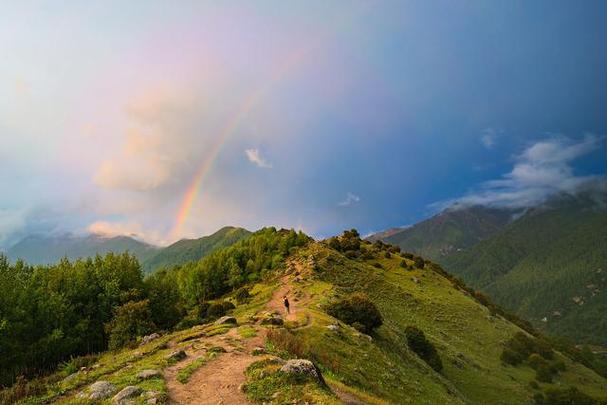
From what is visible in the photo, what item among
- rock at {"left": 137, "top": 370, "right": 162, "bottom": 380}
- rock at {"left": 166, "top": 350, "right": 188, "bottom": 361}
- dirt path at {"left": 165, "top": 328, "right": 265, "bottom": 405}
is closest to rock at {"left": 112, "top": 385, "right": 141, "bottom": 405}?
dirt path at {"left": 165, "top": 328, "right": 265, "bottom": 405}

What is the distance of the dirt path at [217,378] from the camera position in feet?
64.2

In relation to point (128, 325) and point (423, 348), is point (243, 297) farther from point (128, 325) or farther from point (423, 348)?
point (423, 348)

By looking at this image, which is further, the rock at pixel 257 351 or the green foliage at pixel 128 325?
the green foliage at pixel 128 325

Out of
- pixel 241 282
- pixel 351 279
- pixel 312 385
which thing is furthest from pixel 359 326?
pixel 241 282

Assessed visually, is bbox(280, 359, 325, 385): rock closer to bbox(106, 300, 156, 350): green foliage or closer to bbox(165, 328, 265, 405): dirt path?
bbox(165, 328, 265, 405): dirt path

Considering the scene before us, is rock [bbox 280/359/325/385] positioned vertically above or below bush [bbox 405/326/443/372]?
above

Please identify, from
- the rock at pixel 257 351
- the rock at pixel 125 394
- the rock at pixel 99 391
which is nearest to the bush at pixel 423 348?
the rock at pixel 257 351

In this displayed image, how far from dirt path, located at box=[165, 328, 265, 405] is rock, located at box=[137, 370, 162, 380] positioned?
0.59 metres

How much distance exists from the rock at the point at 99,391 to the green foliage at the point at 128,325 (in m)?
24.1

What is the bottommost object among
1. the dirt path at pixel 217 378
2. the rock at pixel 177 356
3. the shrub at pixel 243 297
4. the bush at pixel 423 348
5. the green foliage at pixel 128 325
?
the bush at pixel 423 348

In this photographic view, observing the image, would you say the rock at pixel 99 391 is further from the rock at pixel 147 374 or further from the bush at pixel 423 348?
the bush at pixel 423 348

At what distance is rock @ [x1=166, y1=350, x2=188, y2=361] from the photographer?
26.4 metres

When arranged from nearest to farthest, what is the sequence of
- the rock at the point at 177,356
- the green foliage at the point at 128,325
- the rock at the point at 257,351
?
the rock at the point at 177,356 < the rock at the point at 257,351 < the green foliage at the point at 128,325

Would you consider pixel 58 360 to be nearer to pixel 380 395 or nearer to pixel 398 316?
pixel 380 395
